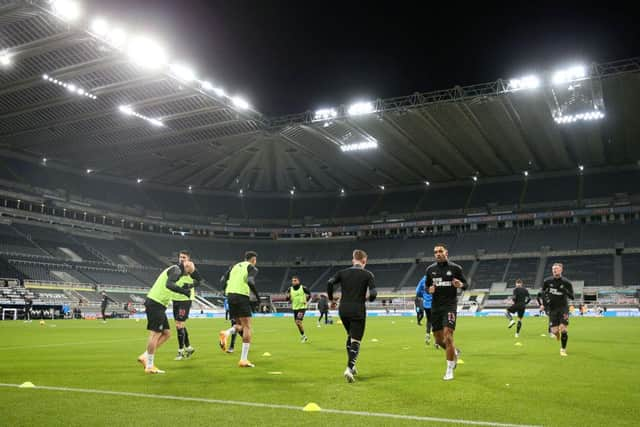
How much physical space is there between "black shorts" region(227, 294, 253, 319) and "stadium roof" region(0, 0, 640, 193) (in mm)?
26448

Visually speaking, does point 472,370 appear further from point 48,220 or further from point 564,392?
point 48,220

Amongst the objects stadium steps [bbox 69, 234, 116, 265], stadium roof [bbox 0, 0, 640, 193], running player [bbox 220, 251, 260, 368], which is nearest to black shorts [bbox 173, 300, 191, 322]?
running player [bbox 220, 251, 260, 368]

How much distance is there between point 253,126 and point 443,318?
154ft

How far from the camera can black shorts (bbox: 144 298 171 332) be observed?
10.4m

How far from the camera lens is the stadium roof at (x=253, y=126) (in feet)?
126

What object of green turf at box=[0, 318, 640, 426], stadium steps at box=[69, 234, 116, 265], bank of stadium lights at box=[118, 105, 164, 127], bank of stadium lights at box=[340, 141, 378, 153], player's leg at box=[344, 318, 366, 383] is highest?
bank of stadium lights at box=[340, 141, 378, 153]

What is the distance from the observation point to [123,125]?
52.1m

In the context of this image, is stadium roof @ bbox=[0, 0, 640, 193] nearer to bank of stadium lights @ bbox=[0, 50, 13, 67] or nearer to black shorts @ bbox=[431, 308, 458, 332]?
bank of stadium lights @ bbox=[0, 50, 13, 67]

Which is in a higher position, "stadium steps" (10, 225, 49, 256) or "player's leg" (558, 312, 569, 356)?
"stadium steps" (10, 225, 49, 256)

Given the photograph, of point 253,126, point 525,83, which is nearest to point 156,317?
point 525,83

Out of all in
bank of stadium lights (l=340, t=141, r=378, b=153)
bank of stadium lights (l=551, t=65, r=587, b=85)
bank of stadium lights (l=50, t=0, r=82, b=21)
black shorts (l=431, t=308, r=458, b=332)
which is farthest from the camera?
bank of stadium lights (l=340, t=141, r=378, b=153)

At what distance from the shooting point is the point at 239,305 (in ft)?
38.8

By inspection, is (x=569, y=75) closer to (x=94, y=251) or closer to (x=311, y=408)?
(x=311, y=408)

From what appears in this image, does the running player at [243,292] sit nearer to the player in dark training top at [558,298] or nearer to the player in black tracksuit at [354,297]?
the player in black tracksuit at [354,297]
